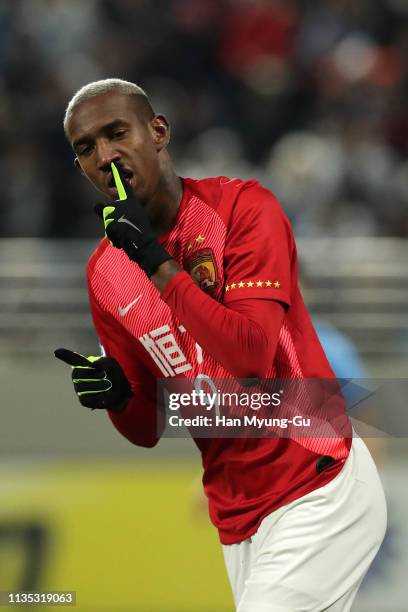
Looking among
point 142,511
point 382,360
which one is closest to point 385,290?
point 382,360

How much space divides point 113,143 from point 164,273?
0.42 metres

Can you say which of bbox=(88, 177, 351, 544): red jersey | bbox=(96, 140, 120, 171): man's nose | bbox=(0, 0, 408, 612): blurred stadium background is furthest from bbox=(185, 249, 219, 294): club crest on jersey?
bbox=(0, 0, 408, 612): blurred stadium background

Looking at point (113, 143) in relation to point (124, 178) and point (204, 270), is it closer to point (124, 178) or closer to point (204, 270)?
point (124, 178)

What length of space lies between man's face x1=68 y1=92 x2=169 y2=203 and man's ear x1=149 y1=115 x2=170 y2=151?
0.06 metres

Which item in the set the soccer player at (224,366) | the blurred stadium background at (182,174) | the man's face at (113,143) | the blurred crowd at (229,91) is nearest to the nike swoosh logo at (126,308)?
the soccer player at (224,366)

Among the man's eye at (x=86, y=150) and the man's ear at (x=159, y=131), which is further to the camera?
the man's ear at (x=159, y=131)

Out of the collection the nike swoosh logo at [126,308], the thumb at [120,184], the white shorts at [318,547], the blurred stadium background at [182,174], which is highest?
the thumb at [120,184]

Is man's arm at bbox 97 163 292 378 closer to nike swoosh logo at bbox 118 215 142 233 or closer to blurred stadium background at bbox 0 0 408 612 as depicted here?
nike swoosh logo at bbox 118 215 142 233

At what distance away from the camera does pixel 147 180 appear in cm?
288

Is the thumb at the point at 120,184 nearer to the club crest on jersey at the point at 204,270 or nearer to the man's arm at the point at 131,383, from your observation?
the club crest on jersey at the point at 204,270

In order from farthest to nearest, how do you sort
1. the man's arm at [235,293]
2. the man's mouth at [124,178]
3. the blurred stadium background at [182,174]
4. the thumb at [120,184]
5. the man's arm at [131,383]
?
the blurred stadium background at [182,174] < the man's arm at [131,383] < the man's mouth at [124,178] < the thumb at [120,184] < the man's arm at [235,293]

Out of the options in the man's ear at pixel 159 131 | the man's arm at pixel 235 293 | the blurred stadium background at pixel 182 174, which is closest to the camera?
the man's arm at pixel 235 293

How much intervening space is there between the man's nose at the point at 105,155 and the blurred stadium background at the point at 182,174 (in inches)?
68.5

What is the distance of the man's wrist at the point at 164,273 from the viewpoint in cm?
263
